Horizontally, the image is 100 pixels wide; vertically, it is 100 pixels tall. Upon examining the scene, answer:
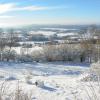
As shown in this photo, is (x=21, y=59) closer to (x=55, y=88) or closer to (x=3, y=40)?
(x=3, y=40)

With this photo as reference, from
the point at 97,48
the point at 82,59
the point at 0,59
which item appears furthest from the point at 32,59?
the point at 97,48

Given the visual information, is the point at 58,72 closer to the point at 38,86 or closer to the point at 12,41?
the point at 38,86

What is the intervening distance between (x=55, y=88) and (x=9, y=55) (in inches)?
1053

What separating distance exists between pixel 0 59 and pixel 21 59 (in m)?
3.39

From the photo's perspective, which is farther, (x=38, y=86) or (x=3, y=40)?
(x=3, y=40)

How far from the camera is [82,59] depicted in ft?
135

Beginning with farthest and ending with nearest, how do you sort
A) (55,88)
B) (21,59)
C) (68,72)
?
(21,59) < (68,72) < (55,88)

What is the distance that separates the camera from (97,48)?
1663 inches

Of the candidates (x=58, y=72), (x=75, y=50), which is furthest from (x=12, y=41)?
(x=58, y=72)

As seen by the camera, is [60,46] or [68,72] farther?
[60,46]

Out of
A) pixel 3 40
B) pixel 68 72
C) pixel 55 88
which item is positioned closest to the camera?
pixel 55 88

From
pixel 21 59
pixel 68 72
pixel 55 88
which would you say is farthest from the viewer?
pixel 21 59

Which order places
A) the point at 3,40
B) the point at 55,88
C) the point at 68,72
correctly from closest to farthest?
1. the point at 55,88
2. the point at 68,72
3. the point at 3,40

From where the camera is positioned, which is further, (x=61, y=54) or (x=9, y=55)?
(x=61, y=54)
